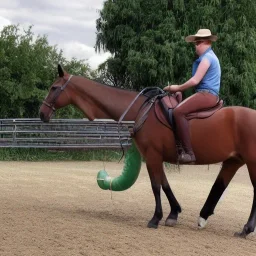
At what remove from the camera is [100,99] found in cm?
797

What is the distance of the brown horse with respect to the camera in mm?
7492

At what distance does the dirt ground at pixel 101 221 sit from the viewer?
602cm

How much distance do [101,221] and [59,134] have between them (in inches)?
540

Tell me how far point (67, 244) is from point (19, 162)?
13.6m

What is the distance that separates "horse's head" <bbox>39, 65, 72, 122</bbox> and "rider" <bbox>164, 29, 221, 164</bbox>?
1.47m

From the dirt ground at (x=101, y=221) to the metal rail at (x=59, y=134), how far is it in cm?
642

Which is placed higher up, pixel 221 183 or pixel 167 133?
pixel 167 133

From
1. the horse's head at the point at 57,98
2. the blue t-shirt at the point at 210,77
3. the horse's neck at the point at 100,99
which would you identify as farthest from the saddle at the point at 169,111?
the horse's head at the point at 57,98

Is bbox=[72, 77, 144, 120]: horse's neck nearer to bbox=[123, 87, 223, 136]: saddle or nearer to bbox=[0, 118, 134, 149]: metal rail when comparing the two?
bbox=[123, 87, 223, 136]: saddle

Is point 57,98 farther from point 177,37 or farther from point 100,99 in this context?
point 177,37

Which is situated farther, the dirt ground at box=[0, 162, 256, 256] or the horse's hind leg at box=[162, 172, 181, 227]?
the horse's hind leg at box=[162, 172, 181, 227]

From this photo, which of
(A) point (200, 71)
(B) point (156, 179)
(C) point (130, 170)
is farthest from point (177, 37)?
(B) point (156, 179)

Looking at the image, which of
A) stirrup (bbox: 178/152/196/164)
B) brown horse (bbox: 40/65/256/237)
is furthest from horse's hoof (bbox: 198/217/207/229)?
stirrup (bbox: 178/152/196/164)

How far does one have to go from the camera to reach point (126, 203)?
A: 33.2 ft
